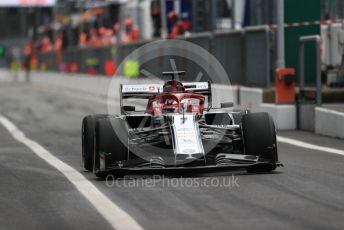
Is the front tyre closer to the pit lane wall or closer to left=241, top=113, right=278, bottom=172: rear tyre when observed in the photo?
left=241, top=113, right=278, bottom=172: rear tyre

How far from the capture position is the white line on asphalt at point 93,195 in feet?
26.9

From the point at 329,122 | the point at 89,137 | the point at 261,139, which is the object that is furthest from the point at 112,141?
the point at 329,122

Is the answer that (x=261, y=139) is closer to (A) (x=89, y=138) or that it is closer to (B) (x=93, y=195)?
(A) (x=89, y=138)

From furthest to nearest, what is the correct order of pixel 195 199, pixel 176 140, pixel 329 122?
pixel 329 122
pixel 176 140
pixel 195 199

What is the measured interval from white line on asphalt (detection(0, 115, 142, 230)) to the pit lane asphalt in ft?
0.23

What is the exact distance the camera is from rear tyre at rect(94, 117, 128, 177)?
11.3 m

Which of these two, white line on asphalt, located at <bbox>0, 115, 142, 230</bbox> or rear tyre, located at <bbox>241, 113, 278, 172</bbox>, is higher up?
rear tyre, located at <bbox>241, 113, 278, 172</bbox>

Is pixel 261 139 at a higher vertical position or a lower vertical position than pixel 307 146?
higher

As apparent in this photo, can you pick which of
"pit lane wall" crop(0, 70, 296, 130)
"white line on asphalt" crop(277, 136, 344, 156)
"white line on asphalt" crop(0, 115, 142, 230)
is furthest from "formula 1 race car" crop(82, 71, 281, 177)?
"white line on asphalt" crop(277, 136, 344, 156)

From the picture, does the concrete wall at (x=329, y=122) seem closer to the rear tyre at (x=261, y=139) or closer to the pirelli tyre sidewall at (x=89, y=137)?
the rear tyre at (x=261, y=139)

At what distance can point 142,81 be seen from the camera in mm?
30672

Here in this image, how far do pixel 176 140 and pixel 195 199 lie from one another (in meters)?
1.82

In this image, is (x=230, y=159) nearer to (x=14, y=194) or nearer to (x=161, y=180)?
(x=161, y=180)

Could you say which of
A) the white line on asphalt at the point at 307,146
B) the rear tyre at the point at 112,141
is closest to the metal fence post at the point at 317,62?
the white line on asphalt at the point at 307,146
